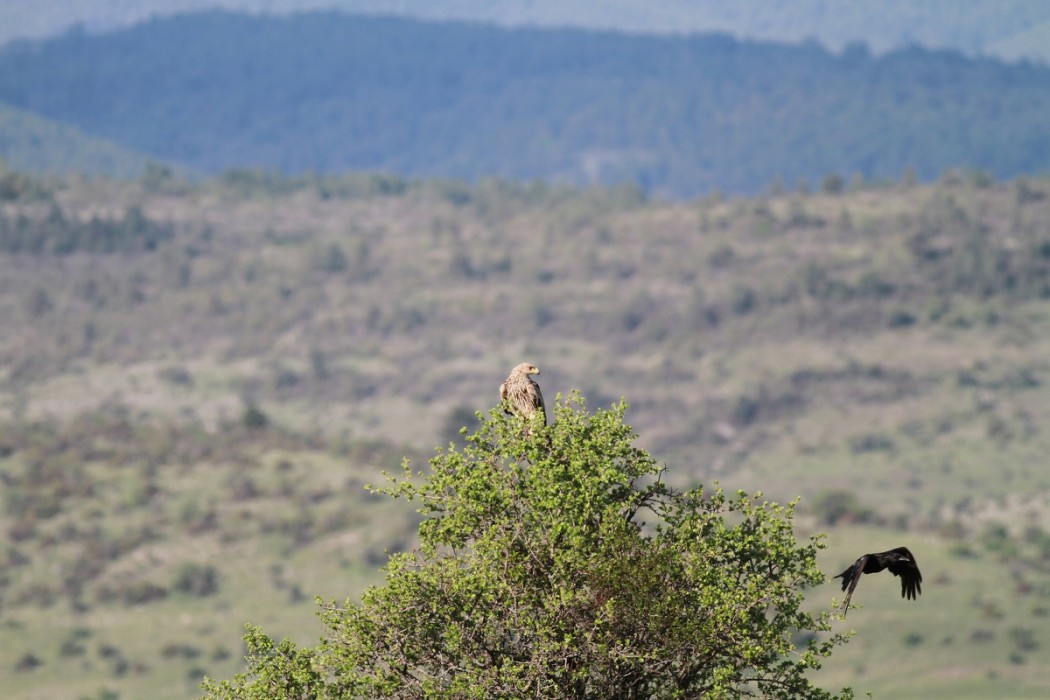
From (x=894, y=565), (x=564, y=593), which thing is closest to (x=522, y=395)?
(x=564, y=593)

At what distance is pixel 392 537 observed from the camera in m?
157

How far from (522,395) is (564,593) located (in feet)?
8.40

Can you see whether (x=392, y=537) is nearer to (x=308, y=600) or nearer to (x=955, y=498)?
(x=308, y=600)

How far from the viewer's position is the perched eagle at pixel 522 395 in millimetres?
22891

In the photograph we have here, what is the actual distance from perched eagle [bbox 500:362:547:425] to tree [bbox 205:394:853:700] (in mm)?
215

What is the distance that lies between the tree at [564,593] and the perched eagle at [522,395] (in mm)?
215

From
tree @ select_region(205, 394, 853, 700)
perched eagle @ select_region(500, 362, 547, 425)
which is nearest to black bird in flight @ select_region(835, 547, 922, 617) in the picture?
tree @ select_region(205, 394, 853, 700)

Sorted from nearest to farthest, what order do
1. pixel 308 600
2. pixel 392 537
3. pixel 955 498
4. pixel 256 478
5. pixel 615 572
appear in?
pixel 615 572, pixel 308 600, pixel 392 537, pixel 256 478, pixel 955 498

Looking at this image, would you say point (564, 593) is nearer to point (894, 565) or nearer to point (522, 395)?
point (522, 395)

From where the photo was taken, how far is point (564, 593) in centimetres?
2128

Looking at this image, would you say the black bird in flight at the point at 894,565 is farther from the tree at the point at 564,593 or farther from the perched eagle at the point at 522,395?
Result: the perched eagle at the point at 522,395

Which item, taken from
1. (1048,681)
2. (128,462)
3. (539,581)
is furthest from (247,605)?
(539,581)

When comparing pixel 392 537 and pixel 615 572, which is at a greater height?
pixel 392 537

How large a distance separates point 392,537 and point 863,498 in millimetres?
54793
